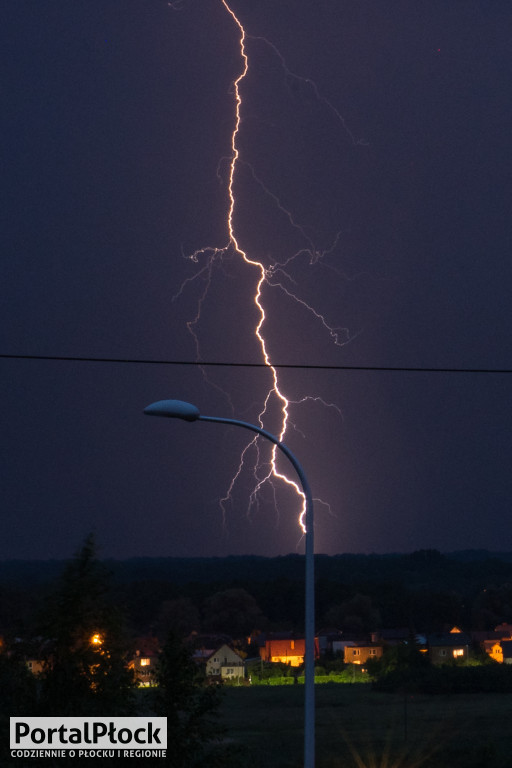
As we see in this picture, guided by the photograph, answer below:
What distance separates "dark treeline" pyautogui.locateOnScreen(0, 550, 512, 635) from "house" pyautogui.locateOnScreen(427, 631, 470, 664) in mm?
5776

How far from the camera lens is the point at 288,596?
73.9 meters

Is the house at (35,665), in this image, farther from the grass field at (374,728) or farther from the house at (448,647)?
the house at (448,647)

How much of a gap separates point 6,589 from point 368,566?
49974mm

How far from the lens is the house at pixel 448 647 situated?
60.9m

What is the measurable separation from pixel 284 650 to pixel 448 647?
1184cm

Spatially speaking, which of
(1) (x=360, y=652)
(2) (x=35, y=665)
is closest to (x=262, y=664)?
(1) (x=360, y=652)

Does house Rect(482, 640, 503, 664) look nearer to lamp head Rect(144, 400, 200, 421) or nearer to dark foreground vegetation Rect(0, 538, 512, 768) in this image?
dark foreground vegetation Rect(0, 538, 512, 768)

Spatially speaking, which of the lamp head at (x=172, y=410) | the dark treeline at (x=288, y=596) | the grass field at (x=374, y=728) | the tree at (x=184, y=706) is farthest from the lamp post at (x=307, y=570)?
the dark treeline at (x=288, y=596)

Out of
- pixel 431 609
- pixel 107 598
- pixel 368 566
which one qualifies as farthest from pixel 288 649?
pixel 107 598

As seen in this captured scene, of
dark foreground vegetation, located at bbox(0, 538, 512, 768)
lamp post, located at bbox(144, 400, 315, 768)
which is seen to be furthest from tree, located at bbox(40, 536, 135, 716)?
lamp post, located at bbox(144, 400, 315, 768)

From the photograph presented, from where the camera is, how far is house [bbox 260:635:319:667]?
59438mm

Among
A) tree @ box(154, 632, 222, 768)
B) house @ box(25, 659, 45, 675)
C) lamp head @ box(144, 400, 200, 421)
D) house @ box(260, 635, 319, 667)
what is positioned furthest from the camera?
house @ box(260, 635, 319, 667)

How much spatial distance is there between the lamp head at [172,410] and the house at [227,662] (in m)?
49.6

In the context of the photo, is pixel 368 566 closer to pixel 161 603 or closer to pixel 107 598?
pixel 161 603
